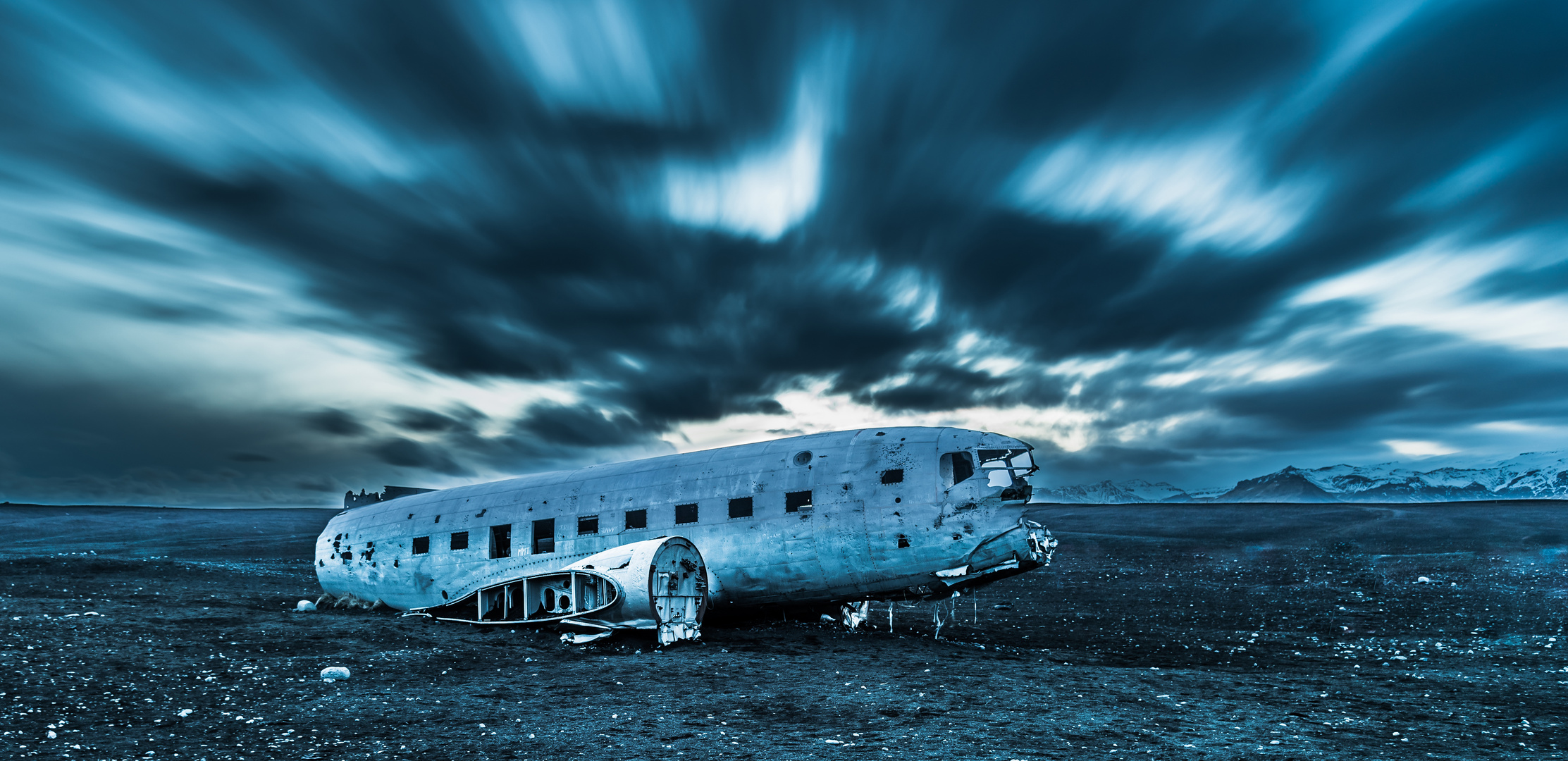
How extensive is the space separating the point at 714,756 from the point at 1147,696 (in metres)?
8.08

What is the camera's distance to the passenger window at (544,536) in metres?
20.8

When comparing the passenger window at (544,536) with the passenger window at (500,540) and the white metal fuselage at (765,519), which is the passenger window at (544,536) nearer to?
the white metal fuselage at (765,519)

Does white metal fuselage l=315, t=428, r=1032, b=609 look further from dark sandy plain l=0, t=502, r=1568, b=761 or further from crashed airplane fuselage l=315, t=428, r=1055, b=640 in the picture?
dark sandy plain l=0, t=502, r=1568, b=761

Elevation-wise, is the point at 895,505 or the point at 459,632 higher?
the point at 895,505

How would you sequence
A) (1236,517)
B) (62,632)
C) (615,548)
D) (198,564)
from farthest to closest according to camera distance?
(1236,517) < (198,564) < (615,548) < (62,632)

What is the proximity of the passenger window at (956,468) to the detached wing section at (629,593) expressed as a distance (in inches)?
280

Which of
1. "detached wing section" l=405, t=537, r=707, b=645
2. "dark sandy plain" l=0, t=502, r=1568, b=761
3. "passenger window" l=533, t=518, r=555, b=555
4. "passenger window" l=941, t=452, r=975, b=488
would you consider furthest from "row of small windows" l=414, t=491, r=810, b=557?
"passenger window" l=941, t=452, r=975, b=488

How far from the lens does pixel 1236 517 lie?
64.8 m

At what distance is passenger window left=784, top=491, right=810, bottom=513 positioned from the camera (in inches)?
693

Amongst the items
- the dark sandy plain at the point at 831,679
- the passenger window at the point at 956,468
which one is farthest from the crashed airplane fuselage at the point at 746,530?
the dark sandy plain at the point at 831,679

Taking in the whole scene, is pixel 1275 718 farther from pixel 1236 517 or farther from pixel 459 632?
pixel 1236 517

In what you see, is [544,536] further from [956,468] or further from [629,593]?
[956,468]

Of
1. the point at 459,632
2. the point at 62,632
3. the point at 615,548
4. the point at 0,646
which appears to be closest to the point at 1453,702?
the point at 615,548

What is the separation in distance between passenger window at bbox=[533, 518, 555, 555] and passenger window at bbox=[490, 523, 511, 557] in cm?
119
